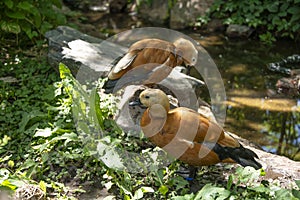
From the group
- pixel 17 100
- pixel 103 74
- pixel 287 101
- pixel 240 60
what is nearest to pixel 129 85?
pixel 103 74

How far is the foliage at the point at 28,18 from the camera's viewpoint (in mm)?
6004

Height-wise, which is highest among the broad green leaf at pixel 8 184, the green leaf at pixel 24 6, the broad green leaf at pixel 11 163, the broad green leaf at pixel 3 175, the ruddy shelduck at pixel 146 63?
the green leaf at pixel 24 6

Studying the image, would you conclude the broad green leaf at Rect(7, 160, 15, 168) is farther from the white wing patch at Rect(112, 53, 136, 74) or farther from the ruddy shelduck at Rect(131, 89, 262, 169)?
the white wing patch at Rect(112, 53, 136, 74)

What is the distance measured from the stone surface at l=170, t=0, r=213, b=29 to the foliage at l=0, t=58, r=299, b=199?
17.0 ft

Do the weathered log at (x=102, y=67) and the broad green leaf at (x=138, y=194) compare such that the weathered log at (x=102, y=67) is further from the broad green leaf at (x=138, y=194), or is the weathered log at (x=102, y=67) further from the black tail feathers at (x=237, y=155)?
the broad green leaf at (x=138, y=194)

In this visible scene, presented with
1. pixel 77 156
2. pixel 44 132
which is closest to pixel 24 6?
pixel 44 132

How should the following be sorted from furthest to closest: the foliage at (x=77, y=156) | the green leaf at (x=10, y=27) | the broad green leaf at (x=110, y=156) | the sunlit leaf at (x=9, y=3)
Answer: the green leaf at (x=10, y=27) < the sunlit leaf at (x=9, y=3) < the broad green leaf at (x=110, y=156) < the foliage at (x=77, y=156)

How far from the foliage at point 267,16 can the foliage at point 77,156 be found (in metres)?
5.03

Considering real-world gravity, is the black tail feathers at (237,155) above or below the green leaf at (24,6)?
below

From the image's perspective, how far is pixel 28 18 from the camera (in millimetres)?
6344

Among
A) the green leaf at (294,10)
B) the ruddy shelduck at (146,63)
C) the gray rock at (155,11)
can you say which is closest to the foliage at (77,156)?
the ruddy shelduck at (146,63)

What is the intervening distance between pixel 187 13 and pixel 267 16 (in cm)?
161

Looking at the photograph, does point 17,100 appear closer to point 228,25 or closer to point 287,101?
point 287,101

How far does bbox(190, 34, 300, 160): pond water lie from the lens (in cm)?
559
